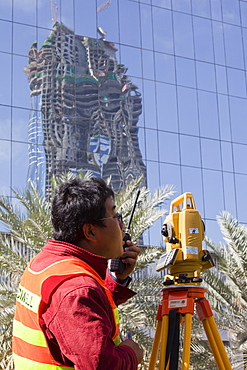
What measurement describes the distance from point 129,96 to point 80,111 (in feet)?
8.91

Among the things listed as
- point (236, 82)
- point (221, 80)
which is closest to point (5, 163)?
point (221, 80)

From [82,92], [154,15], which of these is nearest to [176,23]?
[154,15]

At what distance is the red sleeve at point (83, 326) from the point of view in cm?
165

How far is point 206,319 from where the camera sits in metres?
3.49

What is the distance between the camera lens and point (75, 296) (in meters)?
1.69

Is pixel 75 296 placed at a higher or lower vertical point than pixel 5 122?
lower

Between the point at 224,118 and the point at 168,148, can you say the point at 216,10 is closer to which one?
the point at 224,118

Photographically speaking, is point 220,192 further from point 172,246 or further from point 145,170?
point 172,246

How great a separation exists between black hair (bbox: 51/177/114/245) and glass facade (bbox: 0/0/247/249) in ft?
69.6

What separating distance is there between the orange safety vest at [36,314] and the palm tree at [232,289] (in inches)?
326

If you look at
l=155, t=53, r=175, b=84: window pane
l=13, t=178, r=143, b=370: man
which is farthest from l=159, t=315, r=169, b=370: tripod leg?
l=155, t=53, r=175, b=84: window pane

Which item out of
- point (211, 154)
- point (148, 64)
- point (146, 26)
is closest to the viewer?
point (148, 64)

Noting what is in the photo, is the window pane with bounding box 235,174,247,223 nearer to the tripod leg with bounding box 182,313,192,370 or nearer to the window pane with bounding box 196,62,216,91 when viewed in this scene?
the window pane with bounding box 196,62,216,91

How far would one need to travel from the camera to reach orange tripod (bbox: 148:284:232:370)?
11.1 ft
